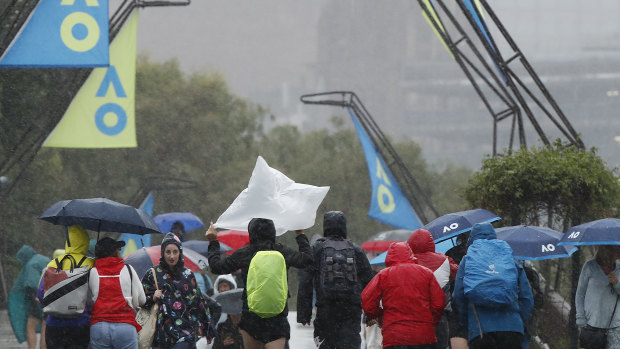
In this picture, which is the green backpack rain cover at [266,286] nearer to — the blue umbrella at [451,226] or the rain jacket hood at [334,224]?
the rain jacket hood at [334,224]

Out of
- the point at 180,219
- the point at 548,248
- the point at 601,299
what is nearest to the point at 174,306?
the point at 601,299

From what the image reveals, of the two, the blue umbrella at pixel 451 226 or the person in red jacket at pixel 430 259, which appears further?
the blue umbrella at pixel 451 226

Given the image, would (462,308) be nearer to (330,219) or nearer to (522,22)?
(330,219)

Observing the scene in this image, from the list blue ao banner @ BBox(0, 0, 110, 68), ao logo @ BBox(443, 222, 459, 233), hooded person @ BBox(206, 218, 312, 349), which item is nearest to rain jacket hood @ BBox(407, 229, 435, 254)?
hooded person @ BBox(206, 218, 312, 349)

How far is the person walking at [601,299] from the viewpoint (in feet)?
30.6

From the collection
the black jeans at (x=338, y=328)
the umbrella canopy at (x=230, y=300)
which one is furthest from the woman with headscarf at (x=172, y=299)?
the umbrella canopy at (x=230, y=300)

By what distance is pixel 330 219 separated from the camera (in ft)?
29.9

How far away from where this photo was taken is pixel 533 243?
37.3ft

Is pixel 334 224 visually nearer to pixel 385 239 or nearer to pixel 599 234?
pixel 599 234

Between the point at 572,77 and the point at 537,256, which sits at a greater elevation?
the point at 572,77

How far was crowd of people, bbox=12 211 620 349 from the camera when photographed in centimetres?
792

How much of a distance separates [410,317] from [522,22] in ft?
580

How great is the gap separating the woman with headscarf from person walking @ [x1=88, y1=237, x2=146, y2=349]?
22 centimetres

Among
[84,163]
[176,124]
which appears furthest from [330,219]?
[176,124]
